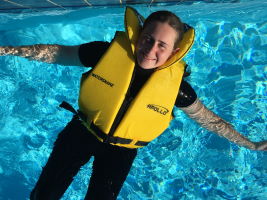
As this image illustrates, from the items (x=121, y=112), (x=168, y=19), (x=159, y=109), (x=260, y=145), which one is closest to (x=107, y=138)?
(x=121, y=112)

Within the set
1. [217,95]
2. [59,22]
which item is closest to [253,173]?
[217,95]

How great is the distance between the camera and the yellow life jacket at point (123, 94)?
287 centimetres

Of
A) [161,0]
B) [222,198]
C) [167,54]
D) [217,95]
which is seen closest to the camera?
[167,54]

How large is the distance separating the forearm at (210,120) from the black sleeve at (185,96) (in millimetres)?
40

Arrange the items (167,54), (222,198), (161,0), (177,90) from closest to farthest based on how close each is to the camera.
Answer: (167,54)
(177,90)
(161,0)
(222,198)

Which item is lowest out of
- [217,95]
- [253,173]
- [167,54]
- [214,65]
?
[253,173]

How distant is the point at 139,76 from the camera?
9.74ft

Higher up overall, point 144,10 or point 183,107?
point 144,10

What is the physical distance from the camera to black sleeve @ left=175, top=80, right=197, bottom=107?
2873 millimetres

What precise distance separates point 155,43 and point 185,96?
0.67 meters

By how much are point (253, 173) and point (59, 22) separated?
3537mm

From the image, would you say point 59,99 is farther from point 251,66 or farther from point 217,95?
point 251,66

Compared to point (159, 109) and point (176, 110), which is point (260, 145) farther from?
point (176, 110)

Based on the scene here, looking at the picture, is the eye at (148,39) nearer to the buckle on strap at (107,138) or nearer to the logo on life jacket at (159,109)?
the logo on life jacket at (159,109)
